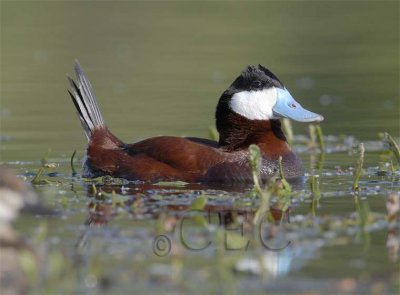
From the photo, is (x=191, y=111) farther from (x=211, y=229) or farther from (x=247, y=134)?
(x=211, y=229)

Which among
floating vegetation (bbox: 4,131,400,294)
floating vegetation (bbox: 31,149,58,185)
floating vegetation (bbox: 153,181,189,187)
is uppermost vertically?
floating vegetation (bbox: 31,149,58,185)

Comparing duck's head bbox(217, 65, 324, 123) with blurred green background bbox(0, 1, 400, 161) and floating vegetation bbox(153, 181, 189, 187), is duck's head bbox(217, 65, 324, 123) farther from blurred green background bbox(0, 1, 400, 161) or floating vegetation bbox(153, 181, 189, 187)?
blurred green background bbox(0, 1, 400, 161)

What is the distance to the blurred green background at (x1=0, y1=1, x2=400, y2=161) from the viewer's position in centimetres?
1123

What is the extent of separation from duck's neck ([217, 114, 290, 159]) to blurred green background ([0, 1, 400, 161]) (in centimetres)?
201

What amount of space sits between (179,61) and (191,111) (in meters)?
4.96

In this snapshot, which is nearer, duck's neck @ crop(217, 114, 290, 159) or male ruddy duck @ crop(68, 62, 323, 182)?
male ruddy duck @ crop(68, 62, 323, 182)

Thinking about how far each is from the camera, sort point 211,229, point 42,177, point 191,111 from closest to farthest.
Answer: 1. point 211,229
2. point 42,177
3. point 191,111

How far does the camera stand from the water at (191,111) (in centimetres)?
513

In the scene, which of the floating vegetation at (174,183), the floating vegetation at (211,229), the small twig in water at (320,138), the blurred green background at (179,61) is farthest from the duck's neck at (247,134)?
the blurred green background at (179,61)

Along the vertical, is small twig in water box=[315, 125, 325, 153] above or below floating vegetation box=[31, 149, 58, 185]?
above

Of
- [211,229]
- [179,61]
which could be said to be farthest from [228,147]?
[179,61]

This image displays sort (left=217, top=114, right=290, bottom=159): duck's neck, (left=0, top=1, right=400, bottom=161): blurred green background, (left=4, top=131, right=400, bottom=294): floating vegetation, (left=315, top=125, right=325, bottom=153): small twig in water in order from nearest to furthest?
1. (left=4, top=131, right=400, bottom=294): floating vegetation
2. (left=217, top=114, right=290, bottom=159): duck's neck
3. (left=315, top=125, right=325, bottom=153): small twig in water
4. (left=0, top=1, right=400, bottom=161): blurred green background

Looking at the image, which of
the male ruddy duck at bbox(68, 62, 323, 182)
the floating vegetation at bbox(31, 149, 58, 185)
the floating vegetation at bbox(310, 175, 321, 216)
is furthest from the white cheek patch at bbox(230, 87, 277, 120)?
the floating vegetation at bbox(31, 149, 58, 185)

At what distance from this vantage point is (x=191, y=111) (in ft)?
39.2
